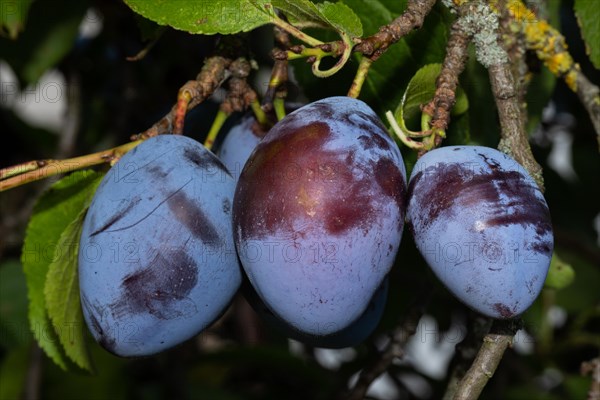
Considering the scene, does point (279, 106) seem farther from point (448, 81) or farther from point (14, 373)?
point (14, 373)

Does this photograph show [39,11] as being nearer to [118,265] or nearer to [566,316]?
[118,265]

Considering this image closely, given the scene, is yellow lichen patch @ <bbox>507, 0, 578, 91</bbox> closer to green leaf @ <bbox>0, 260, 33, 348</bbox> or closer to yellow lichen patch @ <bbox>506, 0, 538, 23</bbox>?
Result: yellow lichen patch @ <bbox>506, 0, 538, 23</bbox>

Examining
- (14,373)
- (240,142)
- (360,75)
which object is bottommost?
(14,373)

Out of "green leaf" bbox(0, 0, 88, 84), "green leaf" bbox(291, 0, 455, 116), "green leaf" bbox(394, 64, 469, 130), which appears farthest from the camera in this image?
"green leaf" bbox(0, 0, 88, 84)

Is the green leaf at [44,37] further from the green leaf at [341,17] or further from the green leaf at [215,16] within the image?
the green leaf at [341,17]

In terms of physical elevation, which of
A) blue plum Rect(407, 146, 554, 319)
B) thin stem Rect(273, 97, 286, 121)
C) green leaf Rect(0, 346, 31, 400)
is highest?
blue plum Rect(407, 146, 554, 319)

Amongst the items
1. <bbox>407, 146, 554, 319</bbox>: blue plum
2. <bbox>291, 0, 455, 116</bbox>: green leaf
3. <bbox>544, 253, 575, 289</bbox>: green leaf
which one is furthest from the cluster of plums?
<bbox>544, 253, 575, 289</bbox>: green leaf

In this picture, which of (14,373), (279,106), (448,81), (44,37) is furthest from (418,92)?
(14,373)

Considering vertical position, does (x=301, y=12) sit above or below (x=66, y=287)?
above
